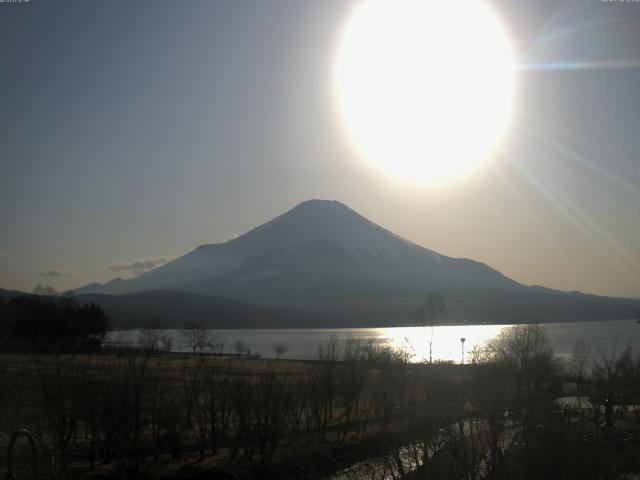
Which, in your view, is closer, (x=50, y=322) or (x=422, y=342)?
(x=50, y=322)

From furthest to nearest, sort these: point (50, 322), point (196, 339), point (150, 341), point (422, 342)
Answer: point (422, 342) < point (196, 339) < point (50, 322) < point (150, 341)

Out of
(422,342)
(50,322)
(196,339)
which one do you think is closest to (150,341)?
(50,322)


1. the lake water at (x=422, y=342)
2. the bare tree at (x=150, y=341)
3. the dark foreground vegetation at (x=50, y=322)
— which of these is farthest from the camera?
the lake water at (x=422, y=342)

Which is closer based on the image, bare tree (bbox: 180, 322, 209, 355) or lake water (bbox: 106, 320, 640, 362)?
lake water (bbox: 106, 320, 640, 362)

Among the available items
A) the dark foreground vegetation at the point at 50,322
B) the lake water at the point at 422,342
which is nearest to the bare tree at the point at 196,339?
the lake water at the point at 422,342

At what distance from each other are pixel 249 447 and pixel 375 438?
432cm

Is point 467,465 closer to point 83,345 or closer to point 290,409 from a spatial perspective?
point 290,409

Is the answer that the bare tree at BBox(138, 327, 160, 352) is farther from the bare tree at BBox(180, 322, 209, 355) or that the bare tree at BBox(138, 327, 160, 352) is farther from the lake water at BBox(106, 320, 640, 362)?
the bare tree at BBox(180, 322, 209, 355)

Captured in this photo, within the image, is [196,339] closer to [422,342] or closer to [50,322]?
[50,322]

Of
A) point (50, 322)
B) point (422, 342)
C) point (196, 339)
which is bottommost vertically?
point (196, 339)

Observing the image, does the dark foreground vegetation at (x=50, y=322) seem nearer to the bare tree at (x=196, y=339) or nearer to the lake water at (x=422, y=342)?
the lake water at (x=422, y=342)

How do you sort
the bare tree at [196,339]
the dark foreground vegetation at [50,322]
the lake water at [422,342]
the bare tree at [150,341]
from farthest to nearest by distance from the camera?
the bare tree at [196,339]
the lake water at [422,342]
the dark foreground vegetation at [50,322]
the bare tree at [150,341]

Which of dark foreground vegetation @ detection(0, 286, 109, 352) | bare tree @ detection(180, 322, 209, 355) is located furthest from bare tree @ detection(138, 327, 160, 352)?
bare tree @ detection(180, 322, 209, 355)

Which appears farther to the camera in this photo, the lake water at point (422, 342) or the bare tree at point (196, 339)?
the bare tree at point (196, 339)
